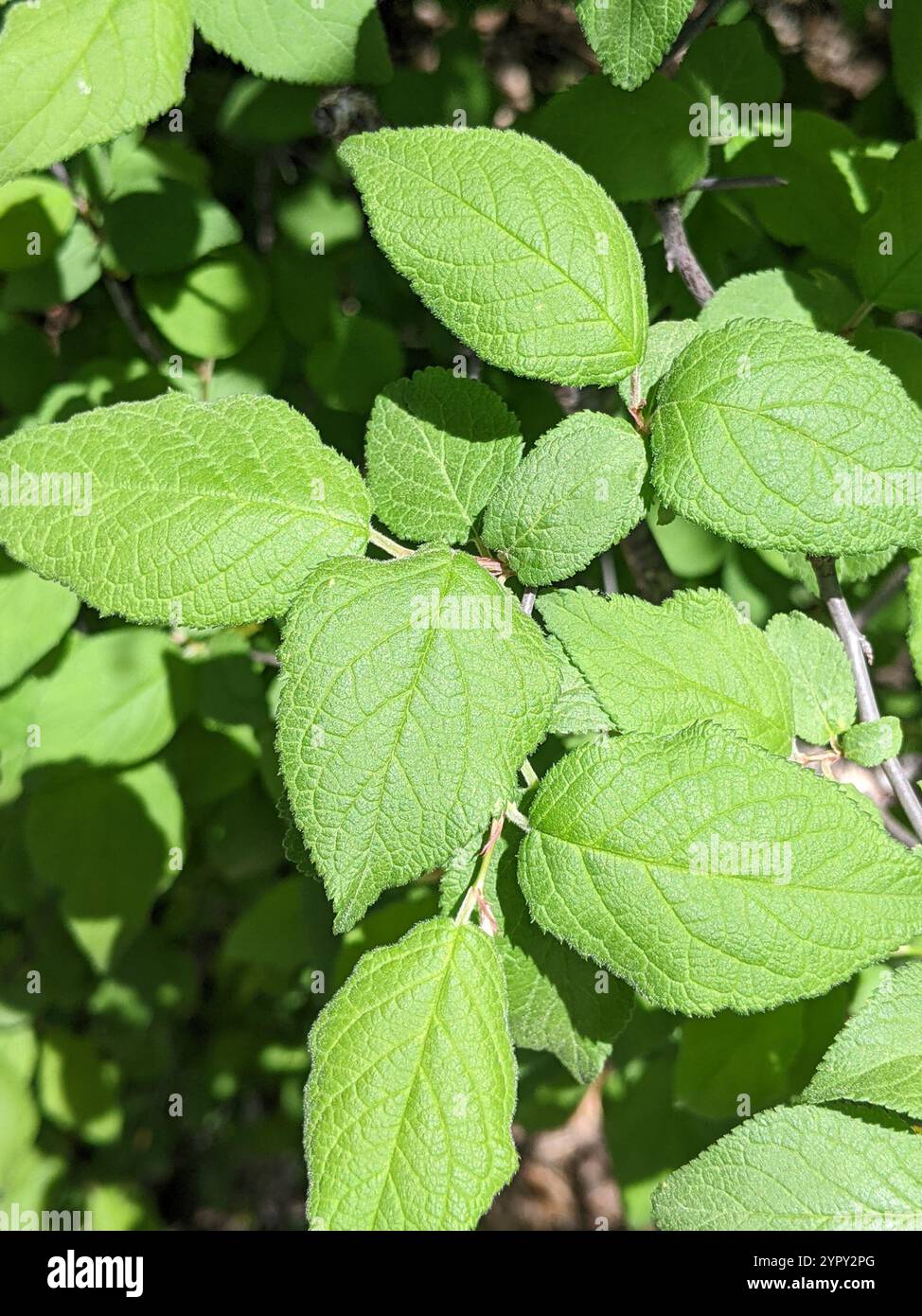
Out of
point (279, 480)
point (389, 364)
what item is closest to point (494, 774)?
point (279, 480)

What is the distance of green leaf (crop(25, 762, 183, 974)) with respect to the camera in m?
2.20

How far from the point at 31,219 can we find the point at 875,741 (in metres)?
1.67

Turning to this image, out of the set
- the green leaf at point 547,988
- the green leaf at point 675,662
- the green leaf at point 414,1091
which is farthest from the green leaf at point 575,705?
the green leaf at point 414,1091

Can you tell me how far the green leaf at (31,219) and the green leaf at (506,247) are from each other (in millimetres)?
1087

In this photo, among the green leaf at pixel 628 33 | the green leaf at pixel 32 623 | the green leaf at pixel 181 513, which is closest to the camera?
the green leaf at pixel 181 513

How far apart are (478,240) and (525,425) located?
81 centimetres

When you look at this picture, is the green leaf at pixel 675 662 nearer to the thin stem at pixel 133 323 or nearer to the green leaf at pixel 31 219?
the thin stem at pixel 133 323

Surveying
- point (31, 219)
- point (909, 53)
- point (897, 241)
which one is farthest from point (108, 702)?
point (909, 53)

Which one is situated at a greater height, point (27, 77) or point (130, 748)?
point (27, 77)

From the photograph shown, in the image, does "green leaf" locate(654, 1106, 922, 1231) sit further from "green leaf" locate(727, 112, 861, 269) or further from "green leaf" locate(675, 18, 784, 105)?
"green leaf" locate(675, 18, 784, 105)

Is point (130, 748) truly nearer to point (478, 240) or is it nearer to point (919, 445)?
point (478, 240)

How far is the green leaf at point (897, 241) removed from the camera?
1595 mm

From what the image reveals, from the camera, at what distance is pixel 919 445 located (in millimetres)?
1066

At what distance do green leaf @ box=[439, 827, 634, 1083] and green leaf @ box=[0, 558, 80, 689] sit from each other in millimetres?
1117
